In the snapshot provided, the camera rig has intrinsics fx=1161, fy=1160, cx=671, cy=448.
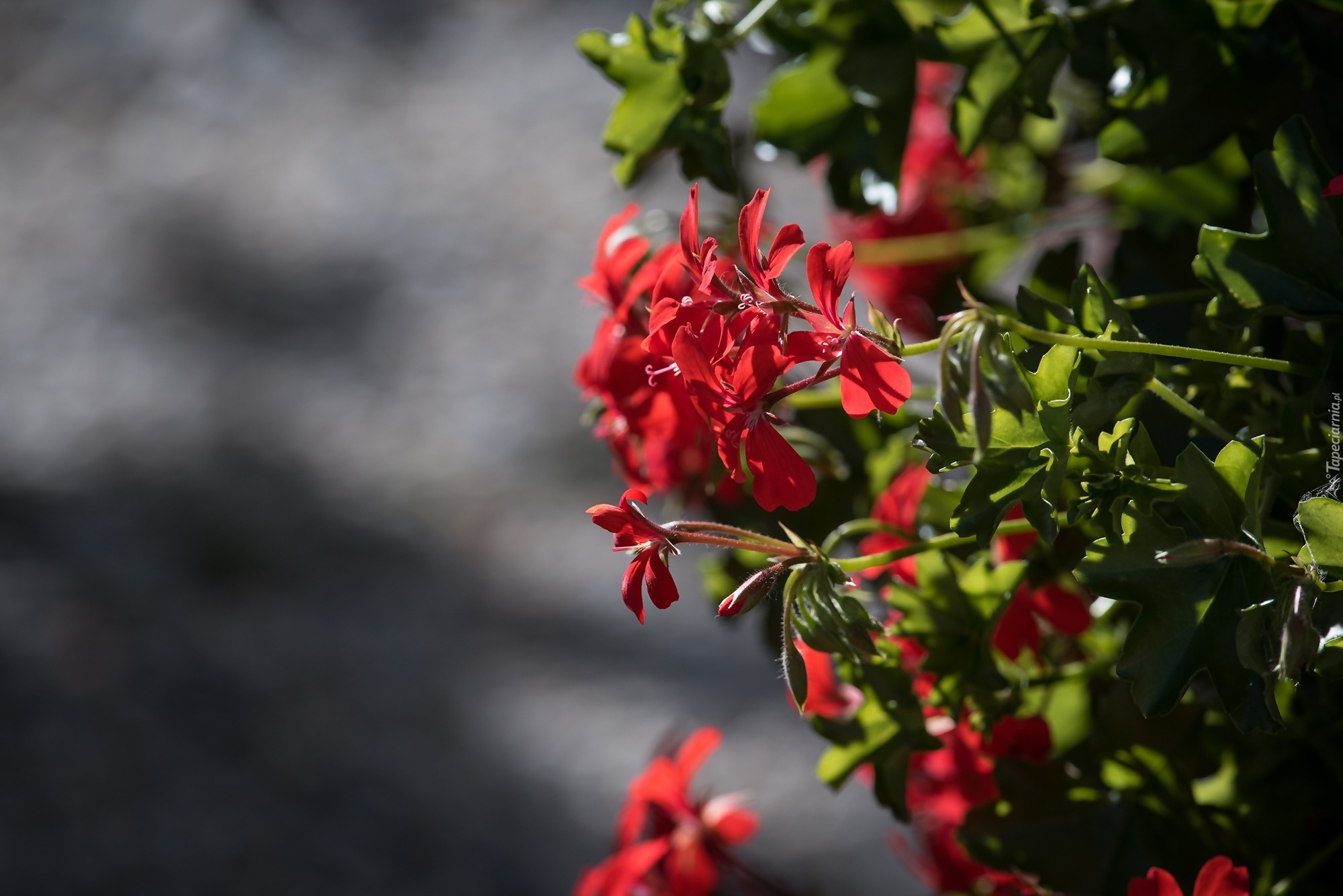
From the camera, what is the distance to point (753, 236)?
1.38ft

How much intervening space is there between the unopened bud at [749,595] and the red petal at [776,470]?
0.02 metres

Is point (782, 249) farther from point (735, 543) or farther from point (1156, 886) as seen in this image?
point (1156, 886)

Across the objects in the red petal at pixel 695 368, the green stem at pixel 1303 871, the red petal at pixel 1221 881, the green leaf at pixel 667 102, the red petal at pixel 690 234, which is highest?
the green leaf at pixel 667 102

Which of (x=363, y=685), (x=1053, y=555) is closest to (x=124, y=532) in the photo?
(x=363, y=685)

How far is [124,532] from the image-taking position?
249cm

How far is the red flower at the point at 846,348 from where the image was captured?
385mm

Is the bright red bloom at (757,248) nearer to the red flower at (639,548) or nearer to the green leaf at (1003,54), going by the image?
the red flower at (639,548)

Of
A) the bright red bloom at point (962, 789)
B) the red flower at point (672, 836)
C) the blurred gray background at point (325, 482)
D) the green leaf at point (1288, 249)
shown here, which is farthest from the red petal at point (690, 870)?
the blurred gray background at point (325, 482)

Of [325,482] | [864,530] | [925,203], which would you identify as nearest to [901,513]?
[864,530]

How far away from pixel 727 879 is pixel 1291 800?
39cm

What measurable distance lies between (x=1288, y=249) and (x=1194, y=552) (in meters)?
0.14

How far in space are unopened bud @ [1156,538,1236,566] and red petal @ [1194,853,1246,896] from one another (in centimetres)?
13

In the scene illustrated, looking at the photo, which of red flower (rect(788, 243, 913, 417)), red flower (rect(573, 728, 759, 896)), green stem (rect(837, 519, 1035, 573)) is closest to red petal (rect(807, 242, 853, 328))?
red flower (rect(788, 243, 913, 417))

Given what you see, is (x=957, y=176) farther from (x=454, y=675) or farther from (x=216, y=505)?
(x=216, y=505)
